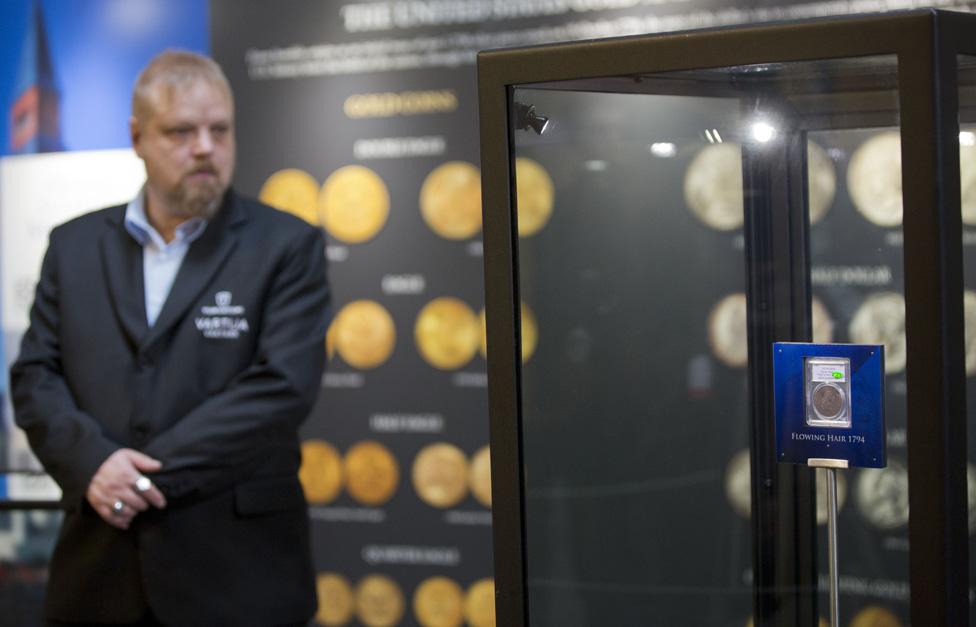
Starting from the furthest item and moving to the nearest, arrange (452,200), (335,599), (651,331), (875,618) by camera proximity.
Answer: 1. (335,599)
2. (452,200)
3. (651,331)
4. (875,618)

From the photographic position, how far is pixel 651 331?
5.56 feet

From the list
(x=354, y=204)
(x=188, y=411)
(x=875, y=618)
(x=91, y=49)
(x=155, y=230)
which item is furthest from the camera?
(x=91, y=49)

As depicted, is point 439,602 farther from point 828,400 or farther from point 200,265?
point 828,400

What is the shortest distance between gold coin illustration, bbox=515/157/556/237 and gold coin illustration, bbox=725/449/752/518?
0.41m

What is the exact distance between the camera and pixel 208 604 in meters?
2.77

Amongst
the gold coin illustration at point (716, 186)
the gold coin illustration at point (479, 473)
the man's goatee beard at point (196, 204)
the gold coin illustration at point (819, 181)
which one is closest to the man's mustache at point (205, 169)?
the man's goatee beard at point (196, 204)

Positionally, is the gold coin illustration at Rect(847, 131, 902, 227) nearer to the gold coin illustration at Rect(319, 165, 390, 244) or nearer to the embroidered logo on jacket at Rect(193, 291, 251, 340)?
the embroidered logo on jacket at Rect(193, 291, 251, 340)

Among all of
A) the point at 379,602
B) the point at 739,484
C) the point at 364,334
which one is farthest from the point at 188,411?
the point at 739,484

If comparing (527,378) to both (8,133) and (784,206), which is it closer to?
(784,206)

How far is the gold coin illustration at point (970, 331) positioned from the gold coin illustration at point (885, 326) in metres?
0.08

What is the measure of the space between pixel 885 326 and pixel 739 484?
0.31 meters

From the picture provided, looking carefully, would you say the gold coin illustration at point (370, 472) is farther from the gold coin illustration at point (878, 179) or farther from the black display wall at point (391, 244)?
the gold coin illustration at point (878, 179)

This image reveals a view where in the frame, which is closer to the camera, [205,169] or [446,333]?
[205,169]

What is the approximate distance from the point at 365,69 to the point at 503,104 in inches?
81.5
